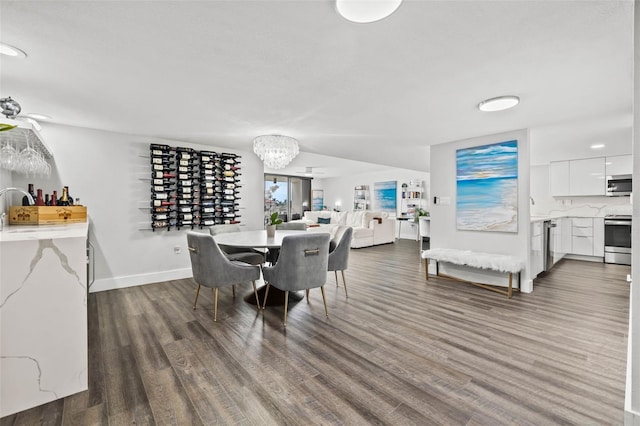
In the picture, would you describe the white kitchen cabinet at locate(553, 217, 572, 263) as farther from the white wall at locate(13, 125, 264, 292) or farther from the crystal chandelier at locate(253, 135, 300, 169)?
the white wall at locate(13, 125, 264, 292)

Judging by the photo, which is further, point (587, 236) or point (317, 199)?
point (317, 199)

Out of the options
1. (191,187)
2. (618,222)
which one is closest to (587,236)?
(618,222)

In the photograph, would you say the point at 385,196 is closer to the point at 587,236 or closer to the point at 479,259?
the point at 587,236

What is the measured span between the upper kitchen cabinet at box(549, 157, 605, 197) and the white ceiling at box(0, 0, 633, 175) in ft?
9.65

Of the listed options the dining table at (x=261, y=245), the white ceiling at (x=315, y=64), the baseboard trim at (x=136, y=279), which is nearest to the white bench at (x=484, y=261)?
the white ceiling at (x=315, y=64)

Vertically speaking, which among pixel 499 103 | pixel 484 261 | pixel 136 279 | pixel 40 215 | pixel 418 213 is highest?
pixel 499 103

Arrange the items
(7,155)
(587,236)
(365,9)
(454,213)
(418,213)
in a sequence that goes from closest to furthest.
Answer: (365,9)
(7,155)
(454,213)
(587,236)
(418,213)

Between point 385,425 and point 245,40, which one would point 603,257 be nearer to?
point 385,425

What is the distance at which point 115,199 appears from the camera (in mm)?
3971

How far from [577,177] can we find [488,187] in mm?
3607

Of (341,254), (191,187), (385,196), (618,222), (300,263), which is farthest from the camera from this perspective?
(385,196)

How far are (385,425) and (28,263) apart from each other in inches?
84.8

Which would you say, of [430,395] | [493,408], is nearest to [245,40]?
[430,395]

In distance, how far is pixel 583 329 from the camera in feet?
8.58
